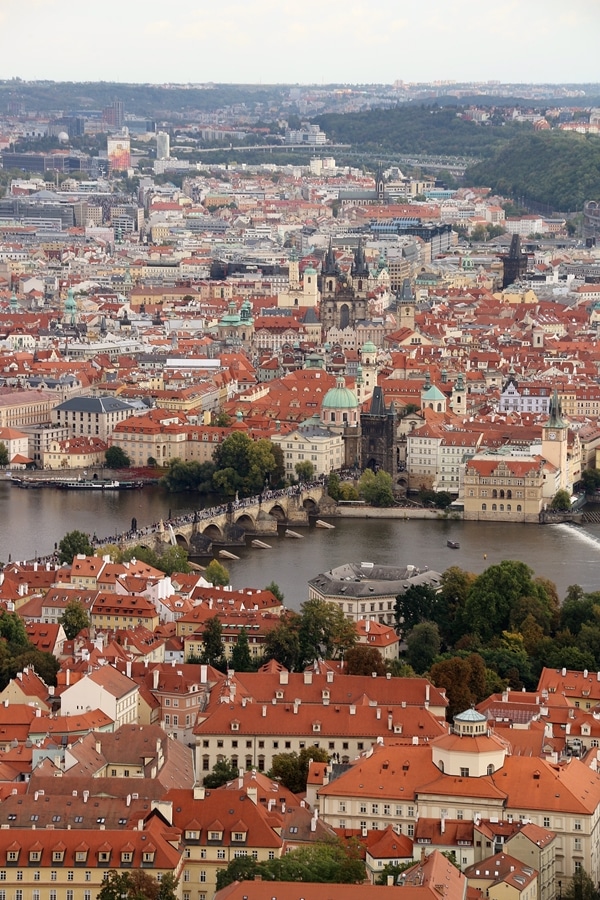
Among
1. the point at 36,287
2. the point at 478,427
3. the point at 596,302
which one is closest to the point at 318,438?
the point at 478,427

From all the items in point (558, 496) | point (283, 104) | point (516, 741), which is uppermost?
point (516, 741)

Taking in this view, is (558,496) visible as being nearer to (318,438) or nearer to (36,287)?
(318,438)

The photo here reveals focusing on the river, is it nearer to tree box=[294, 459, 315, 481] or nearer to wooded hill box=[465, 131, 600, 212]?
tree box=[294, 459, 315, 481]

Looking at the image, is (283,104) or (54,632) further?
(283,104)

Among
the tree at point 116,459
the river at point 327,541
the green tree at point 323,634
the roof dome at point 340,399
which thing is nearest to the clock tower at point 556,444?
the river at point 327,541

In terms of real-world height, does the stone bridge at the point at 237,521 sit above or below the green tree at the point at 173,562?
below

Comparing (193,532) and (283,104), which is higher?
(193,532)

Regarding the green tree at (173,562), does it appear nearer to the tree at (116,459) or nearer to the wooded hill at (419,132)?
the tree at (116,459)

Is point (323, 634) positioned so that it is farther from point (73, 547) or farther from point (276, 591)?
point (73, 547)
